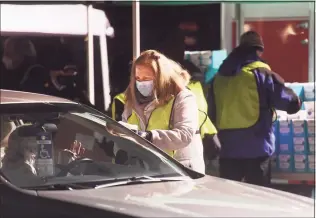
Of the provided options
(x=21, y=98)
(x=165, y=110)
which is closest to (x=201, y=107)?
(x=165, y=110)

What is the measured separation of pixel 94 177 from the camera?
13.2 feet

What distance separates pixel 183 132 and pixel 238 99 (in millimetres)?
1860

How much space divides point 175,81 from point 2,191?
1.76m

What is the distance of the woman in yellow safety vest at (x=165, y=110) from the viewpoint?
481 cm

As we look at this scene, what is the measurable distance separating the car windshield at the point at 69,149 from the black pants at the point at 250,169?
Result: 2.19 m

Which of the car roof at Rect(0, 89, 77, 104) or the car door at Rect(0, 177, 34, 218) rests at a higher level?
the car roof at Rect(0, 89, 77, 104)

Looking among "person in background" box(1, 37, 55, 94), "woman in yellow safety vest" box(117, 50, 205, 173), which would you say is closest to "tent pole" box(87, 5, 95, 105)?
"person in background" box(1, 37, 55, 94)

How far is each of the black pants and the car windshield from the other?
219 centimetres

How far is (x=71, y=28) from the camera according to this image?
27.8 feet

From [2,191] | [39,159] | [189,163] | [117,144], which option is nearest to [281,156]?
[189,163]

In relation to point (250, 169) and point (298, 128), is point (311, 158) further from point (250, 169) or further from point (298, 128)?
point (250, 169)

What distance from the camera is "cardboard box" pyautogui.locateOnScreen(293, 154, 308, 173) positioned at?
7.54 m

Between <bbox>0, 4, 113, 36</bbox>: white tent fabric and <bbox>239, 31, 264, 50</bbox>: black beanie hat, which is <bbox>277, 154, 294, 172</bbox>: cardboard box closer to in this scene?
<bbox>239, 31, 264, 50</bbox>: black beanie hat

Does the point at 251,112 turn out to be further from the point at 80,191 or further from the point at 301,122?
the point at 80,191
